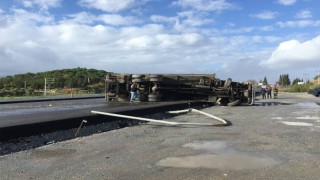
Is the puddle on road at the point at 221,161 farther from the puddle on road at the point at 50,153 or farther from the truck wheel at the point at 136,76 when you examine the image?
the truck wheel at the point at 136,76

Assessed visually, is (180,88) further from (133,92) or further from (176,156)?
(176,156)

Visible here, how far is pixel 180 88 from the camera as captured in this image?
105 feet

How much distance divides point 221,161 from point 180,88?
22527 mm

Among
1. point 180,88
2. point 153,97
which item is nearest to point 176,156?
point 153,97

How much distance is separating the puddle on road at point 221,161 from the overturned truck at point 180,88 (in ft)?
64.0

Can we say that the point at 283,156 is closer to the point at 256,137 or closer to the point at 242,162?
the point at 242,162

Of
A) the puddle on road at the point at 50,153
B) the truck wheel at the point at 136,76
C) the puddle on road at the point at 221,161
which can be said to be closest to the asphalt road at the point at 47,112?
the puddle on road at the point at 50,153

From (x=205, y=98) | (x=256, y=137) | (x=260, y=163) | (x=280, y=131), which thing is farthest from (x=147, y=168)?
(x=205, y=98)

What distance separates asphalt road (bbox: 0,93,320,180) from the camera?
27.2ft

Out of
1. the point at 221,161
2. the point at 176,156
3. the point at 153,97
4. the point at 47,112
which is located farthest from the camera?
the point at 153,97

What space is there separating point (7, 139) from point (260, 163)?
260 inches

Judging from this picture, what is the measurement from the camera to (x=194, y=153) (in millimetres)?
10469

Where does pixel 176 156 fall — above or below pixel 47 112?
below

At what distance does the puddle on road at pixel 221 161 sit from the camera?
893cm
